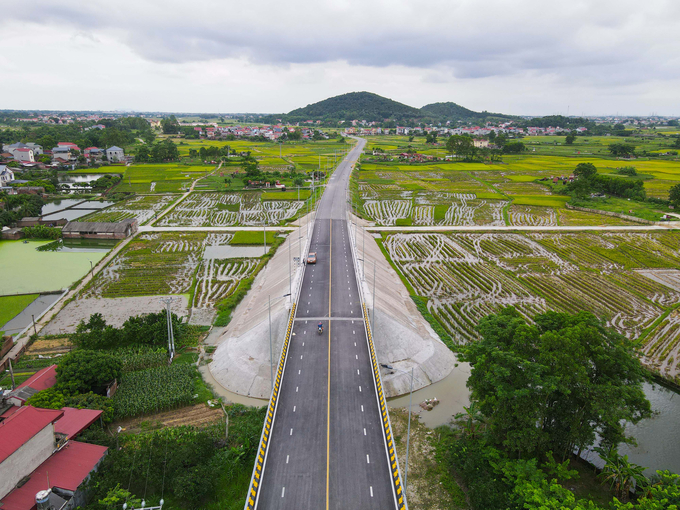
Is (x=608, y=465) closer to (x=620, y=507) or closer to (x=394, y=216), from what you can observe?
(x=620, y=507)

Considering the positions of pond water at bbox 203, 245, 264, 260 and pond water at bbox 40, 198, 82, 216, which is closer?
pond water at bbox 203, 245, 264, 260

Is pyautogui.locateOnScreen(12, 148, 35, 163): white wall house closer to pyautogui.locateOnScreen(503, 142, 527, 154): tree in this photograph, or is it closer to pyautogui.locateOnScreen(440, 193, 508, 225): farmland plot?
pyautogui.locateOnScreen(440, 193, 508, 225): farmland plot

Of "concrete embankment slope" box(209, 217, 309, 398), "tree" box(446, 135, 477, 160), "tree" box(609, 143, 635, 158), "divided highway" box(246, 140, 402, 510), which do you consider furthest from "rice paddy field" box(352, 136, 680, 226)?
"divided highway" box(246, 140, 402, 510)

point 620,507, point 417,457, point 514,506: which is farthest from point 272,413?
point 620,507

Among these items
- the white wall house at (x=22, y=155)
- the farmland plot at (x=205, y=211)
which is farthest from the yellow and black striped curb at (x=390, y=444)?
the white wall house at (x=22, y=155)

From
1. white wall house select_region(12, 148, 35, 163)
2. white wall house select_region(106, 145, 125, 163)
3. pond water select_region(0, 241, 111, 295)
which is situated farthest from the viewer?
white wall house select_region(106, 145, 125, 163)

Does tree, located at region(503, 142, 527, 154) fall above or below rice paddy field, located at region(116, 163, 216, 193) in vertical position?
above

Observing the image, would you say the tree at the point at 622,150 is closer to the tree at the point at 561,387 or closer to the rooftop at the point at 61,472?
the tree at the point at 561,387

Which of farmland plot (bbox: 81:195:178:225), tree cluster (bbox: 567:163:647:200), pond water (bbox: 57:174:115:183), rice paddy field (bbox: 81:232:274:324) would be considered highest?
tree cluster (bbox: 567:163:647:200)
